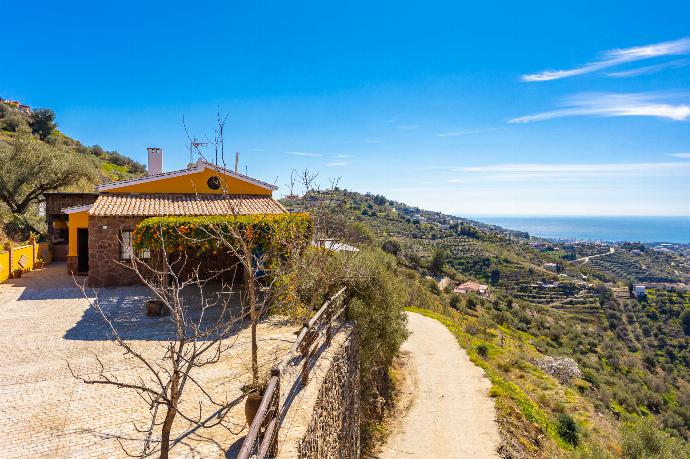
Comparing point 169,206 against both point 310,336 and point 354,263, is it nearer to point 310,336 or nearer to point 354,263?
point 354,263

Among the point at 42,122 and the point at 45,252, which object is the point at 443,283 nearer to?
the point at 45,252

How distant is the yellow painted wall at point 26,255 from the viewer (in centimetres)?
1776

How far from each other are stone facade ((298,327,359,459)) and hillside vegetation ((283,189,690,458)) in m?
4.46

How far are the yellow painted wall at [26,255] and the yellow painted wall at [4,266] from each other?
0.33 m

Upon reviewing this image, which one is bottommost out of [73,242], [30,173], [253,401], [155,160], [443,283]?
[443,283]

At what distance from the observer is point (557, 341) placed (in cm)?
3991

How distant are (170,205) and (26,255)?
23.1 feet

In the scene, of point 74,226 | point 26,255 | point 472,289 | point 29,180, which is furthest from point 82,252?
point 472,289

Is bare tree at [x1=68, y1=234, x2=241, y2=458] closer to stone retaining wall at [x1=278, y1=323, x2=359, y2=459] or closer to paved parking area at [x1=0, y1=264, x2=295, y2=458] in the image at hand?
paved parking area at [x1=0, y1=264, x2=295, y2=458]

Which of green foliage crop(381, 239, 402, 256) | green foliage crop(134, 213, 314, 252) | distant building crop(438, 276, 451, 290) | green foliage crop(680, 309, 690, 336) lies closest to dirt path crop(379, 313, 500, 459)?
green foliage crop(134, 213, 314, 252)

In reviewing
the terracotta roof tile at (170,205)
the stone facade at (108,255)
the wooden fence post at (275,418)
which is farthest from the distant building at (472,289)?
the wooden fence post at (275,418)

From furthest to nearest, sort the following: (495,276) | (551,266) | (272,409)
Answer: (551,266), (495,276), (272,409)

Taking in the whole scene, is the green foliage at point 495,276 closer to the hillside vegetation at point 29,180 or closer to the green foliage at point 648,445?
the green foliage at point 648,445

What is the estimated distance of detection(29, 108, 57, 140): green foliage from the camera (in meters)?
53.8
